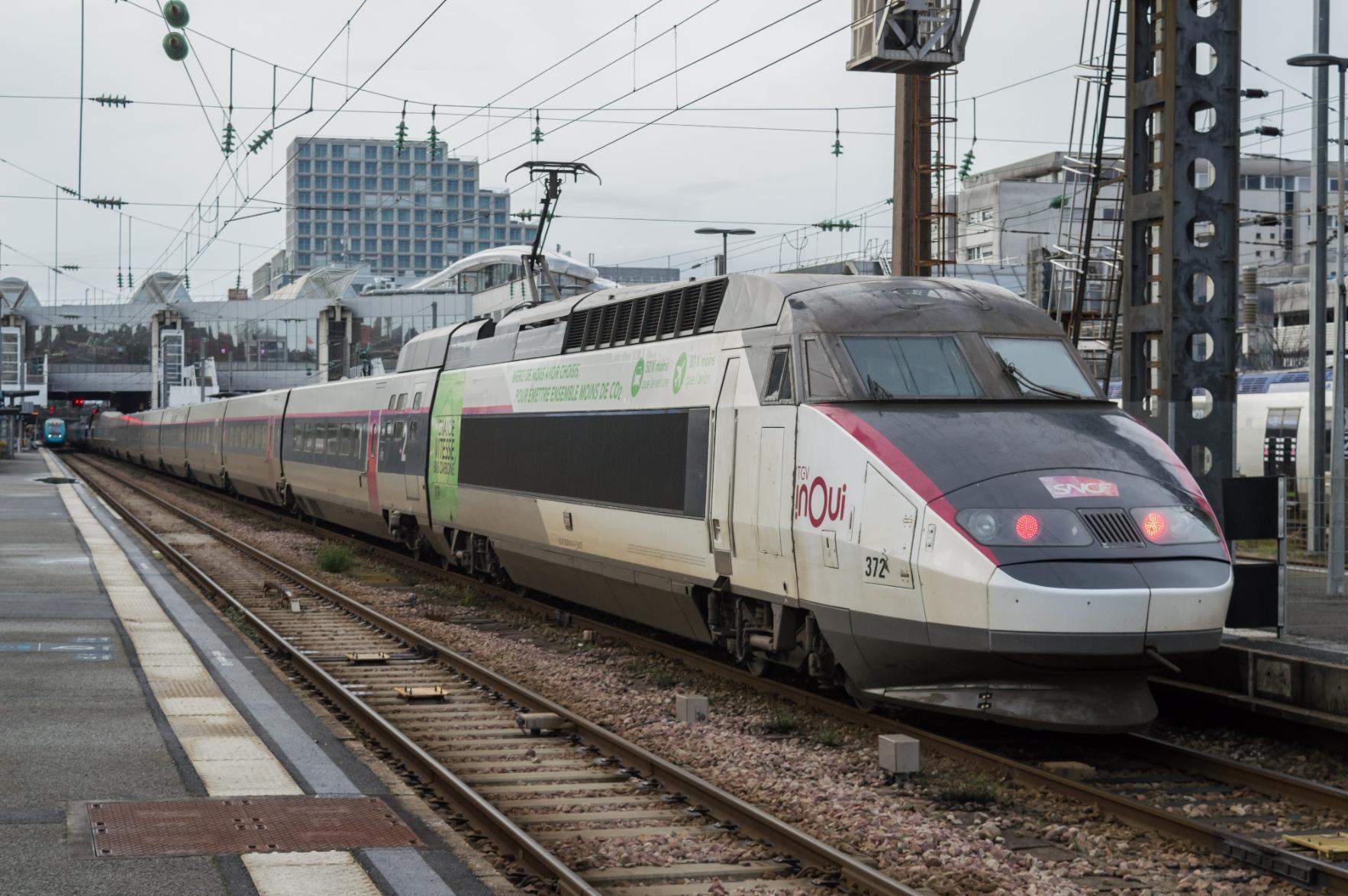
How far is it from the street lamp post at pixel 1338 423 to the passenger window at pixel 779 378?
332 inches

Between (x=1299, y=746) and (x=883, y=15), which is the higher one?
(x=883, y=15)

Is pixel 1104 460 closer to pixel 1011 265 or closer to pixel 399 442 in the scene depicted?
pixel 399 442

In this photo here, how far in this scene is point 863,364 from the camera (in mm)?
11117

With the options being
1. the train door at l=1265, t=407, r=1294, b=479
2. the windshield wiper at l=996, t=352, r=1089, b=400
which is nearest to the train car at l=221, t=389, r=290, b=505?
the train door at l=1265, t=407, r=1294, b=479

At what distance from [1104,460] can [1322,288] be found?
13.9 meters

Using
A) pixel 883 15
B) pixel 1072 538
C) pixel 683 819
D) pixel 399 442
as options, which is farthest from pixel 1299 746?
pixel 399 442

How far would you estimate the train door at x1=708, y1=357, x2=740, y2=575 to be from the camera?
12.1 m

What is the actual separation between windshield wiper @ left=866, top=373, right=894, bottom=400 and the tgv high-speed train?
2cm

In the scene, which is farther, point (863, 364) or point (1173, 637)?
point (863, 364)

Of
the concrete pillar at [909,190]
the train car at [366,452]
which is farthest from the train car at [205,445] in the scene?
the concrete pillar at [909,190]

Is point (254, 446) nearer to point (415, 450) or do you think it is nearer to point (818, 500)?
point (415, 450)

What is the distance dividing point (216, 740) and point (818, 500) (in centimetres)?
435

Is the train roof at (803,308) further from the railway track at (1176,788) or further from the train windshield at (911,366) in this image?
the railway track at (1176,788)

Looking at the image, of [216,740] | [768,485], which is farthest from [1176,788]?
[216,740]
